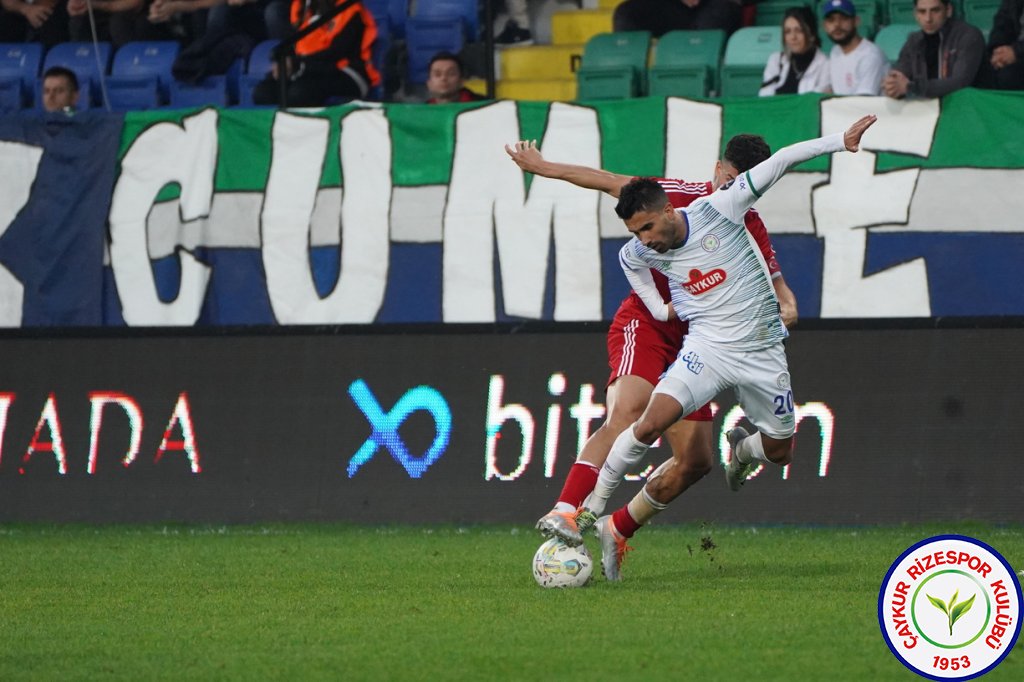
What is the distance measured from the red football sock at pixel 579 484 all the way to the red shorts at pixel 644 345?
1.94ft

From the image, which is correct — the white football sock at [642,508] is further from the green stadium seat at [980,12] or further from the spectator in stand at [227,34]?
the spectator in stand at [227,34]

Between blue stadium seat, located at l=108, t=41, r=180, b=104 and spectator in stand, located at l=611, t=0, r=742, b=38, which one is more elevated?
spectator in stand, located at l=611, t=0, r=742, b=38

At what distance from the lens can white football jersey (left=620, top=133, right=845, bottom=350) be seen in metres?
7.95

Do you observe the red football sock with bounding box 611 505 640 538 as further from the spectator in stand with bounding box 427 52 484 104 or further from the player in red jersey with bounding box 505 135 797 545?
the spectator in stand with bounding box 427 52 484 104

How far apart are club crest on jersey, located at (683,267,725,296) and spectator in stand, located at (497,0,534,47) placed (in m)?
7.95

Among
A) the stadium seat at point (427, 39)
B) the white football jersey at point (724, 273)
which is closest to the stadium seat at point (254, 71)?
the stadium seat at point (427, 39)

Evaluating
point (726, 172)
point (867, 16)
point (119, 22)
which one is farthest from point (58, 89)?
point (726, 172)

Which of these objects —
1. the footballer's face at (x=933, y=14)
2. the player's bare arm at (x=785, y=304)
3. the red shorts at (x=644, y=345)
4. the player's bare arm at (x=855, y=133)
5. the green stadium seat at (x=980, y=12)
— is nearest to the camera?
the player's bare arm at (x=855, y=133)

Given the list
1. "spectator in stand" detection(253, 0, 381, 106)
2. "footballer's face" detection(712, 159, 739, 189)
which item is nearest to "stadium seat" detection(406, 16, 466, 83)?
"spectator in stand" detection(253, 0, 381, 106)

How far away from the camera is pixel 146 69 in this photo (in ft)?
52.6

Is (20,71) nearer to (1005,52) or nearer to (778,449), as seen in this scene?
(1005,52)

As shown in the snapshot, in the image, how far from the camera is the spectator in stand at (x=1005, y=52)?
12.3m

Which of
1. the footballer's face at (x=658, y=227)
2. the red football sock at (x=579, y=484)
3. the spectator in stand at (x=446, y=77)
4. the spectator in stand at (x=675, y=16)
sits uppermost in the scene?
the spectator in stand at (x=675, y=16)

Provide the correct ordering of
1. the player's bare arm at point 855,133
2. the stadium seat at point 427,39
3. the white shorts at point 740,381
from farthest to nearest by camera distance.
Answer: the stadium seat at point 427,39, the white shorts at point 740,381, the player's bare arm at point 855,133
